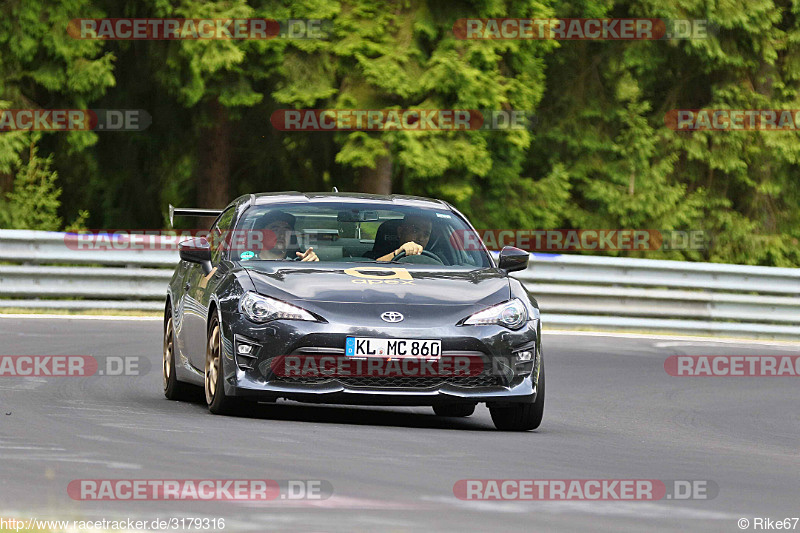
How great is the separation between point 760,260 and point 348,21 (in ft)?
39.8

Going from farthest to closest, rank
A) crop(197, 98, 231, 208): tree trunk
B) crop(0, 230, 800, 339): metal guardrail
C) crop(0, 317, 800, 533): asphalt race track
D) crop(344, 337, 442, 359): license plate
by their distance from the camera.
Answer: crop(197, 98, 231, 208): tree trunk, crop(0, 230, 800, 339): metal guardrail, crop(344, 337, 442, 359): license plate, crop(0, 317, 800, 533): asphalt race track

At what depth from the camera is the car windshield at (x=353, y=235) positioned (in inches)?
428

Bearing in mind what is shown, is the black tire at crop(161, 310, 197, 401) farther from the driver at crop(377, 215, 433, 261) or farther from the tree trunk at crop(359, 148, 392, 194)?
the tree trunk at crop(359, 148, 392, 194)

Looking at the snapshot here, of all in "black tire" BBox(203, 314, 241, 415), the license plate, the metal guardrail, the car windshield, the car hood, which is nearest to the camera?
the license plate

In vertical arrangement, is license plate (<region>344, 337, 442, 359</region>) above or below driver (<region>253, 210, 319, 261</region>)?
below

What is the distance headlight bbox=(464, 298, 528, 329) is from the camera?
991 centimetres

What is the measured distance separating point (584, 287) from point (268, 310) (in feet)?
38.1

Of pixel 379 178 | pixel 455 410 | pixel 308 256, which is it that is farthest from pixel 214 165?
pixel 308 256

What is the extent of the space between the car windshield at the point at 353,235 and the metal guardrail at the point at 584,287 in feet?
29.3

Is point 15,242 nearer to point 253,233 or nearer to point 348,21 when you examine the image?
point 348,21

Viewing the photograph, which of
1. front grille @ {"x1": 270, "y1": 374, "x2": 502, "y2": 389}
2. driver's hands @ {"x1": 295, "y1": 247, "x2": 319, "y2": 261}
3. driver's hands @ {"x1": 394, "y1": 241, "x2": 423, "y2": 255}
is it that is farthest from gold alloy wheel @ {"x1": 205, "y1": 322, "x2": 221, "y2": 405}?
driver's hands @ {"x1": 394, "y1": 241, "x2": 423, "y2": 255}

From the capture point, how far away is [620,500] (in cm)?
731

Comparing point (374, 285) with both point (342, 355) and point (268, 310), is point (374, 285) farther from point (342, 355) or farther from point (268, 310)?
point (268, 310)

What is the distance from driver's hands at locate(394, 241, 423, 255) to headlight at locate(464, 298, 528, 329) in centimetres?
113
